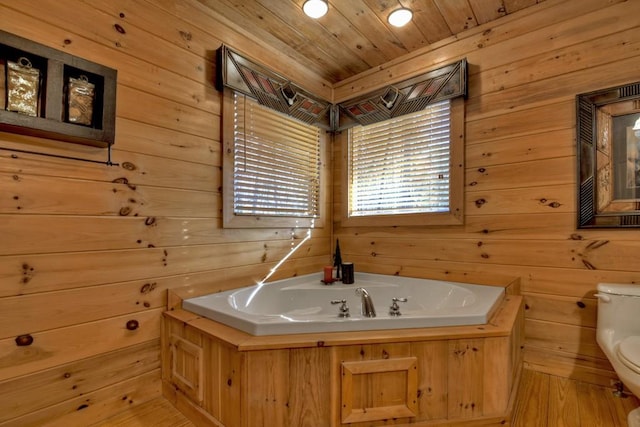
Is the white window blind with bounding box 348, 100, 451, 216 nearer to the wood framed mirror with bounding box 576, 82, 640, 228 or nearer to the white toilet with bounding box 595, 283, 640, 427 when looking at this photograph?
the wood framed mirror with bounding box 576, 82, 640, 228

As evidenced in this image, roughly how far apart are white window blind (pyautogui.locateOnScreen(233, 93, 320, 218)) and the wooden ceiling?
1.69 ft

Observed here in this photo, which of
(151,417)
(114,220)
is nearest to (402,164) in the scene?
(114,220)

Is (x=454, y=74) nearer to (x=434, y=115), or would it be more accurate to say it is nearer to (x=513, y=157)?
(x=434, y=115)

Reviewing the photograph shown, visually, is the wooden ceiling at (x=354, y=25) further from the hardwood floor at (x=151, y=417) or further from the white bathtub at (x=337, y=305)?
the hardwood floor at (x=151, y=417)

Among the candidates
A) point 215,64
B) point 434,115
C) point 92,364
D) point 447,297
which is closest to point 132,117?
point 215,64

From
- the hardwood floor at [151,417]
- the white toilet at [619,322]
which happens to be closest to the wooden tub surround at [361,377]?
the hardwood floor at [151,417]

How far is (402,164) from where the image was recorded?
251 cm

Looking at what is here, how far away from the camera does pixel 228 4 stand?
6.30 feet

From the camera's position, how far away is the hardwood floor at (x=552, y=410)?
4.79ft

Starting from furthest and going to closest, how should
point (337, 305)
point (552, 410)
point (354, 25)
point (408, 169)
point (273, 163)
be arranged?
point (408, 169) < point (273, 163) < point (337, 305) < point (354, 25) < point (552, 410)

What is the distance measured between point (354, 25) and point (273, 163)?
3.62ft

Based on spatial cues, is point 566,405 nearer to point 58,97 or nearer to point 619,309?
point 619,309

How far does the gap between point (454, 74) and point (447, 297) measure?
1.54m

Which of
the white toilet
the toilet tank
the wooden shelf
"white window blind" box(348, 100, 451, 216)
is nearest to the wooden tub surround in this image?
the white toilet
